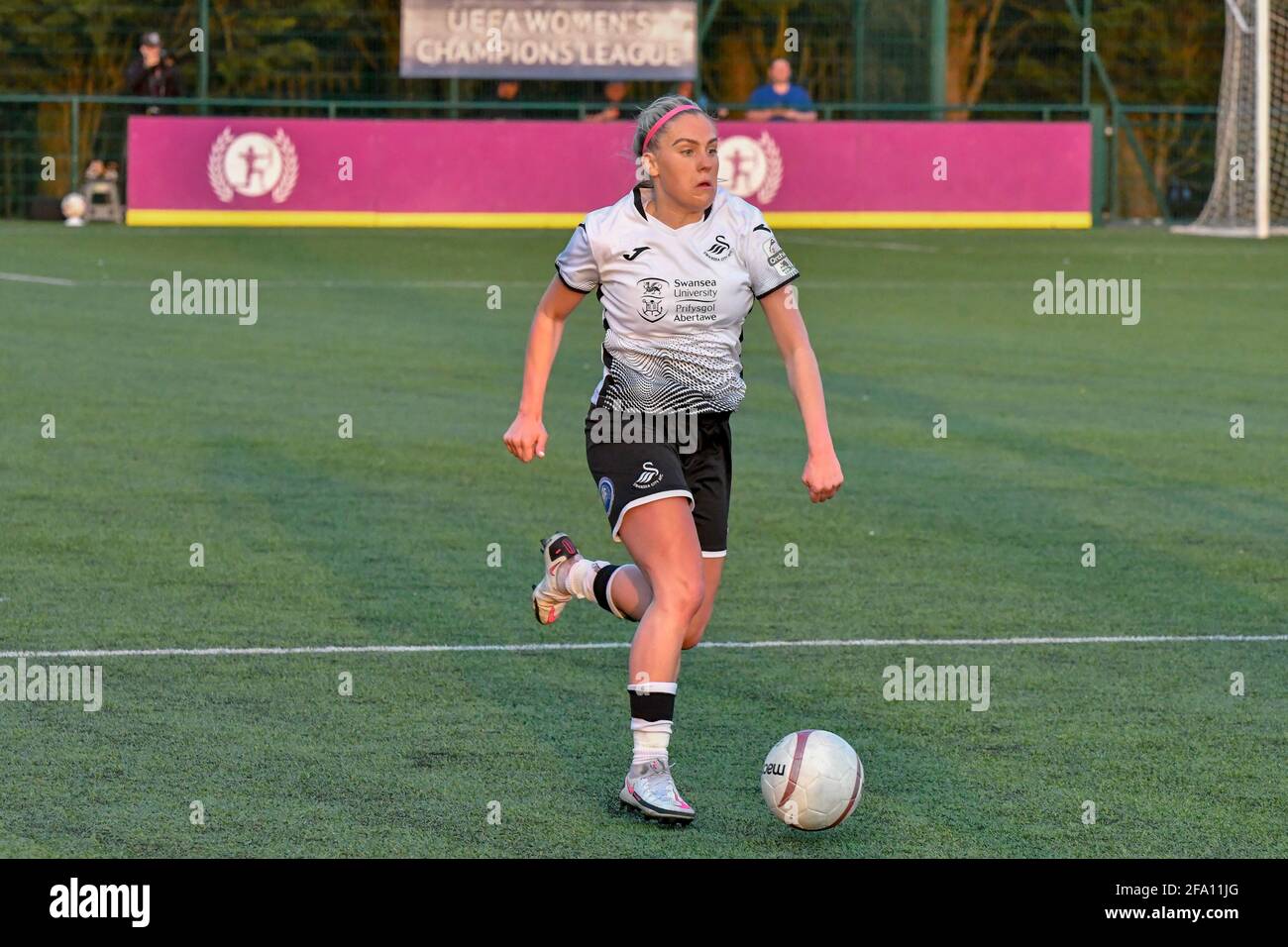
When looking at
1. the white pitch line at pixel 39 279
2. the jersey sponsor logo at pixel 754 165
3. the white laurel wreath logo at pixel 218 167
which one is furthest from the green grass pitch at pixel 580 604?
the jersey sponsor logo at pixel 754 165

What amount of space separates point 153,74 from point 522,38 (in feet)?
16.8

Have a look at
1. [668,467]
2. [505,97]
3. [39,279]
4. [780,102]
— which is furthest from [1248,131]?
[668,467]

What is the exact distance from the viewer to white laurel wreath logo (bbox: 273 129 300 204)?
31.0 metres

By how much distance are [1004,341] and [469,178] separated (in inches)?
536

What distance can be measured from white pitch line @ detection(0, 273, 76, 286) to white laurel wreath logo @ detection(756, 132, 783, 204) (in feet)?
37.0

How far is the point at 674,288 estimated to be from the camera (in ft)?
21.2

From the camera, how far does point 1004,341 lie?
19.3 m

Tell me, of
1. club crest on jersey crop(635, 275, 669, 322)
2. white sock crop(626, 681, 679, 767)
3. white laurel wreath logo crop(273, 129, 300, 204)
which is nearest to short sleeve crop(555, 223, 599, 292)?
club crest on jersey crop(635, 275, 669, 322)

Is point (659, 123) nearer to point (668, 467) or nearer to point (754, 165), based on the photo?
point (668, 467)

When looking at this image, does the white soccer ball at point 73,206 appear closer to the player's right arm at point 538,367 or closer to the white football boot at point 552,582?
the white football boot at point 552,582

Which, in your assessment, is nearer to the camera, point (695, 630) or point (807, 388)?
point (807, 388)

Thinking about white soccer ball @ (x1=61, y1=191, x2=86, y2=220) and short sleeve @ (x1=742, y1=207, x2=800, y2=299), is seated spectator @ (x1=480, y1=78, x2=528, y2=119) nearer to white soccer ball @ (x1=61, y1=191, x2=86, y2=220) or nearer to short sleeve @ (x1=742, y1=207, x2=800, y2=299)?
white soccer ball @ (x1=61, y1=191, x2=86, y2=220)

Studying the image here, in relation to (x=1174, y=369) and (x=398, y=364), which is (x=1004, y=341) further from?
(x=398, y=364)
